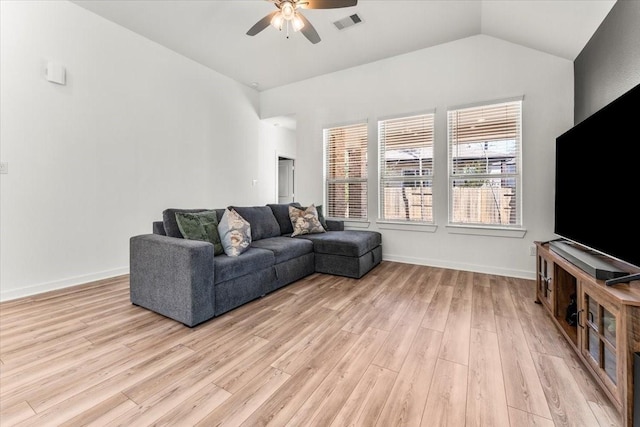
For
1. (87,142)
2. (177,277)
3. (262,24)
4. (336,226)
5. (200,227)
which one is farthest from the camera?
(336,226)

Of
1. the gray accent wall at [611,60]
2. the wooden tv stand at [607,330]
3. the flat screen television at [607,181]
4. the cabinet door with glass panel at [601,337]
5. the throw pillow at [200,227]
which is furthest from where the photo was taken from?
the throw pillow at [200,227]

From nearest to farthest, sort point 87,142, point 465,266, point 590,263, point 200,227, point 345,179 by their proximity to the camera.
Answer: point 590,263 → point 200,227 → point 87,142 → point 465,266 → point 345,179

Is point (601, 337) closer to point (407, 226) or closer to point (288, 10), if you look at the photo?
point (407, 226)

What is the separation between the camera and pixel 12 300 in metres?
2.69

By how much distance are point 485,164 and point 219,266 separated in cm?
340

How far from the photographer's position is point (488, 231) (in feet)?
11.7

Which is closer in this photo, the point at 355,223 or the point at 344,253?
the point at 344,253

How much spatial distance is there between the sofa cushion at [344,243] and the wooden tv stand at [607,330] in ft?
6.05

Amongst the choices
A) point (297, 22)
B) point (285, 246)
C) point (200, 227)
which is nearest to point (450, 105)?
point (297, 22)

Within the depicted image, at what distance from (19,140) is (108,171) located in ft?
2.62

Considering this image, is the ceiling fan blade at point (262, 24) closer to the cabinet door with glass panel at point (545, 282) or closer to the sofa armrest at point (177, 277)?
the sofa armrest at point (177, 277)

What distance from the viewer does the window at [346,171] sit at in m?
4.55

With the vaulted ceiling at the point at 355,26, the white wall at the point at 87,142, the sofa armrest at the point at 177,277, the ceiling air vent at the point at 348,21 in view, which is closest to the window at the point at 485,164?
the vaulted ceiling at the point at 355,26

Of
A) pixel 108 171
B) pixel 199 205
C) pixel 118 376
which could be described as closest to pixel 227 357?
pixel 118 376
